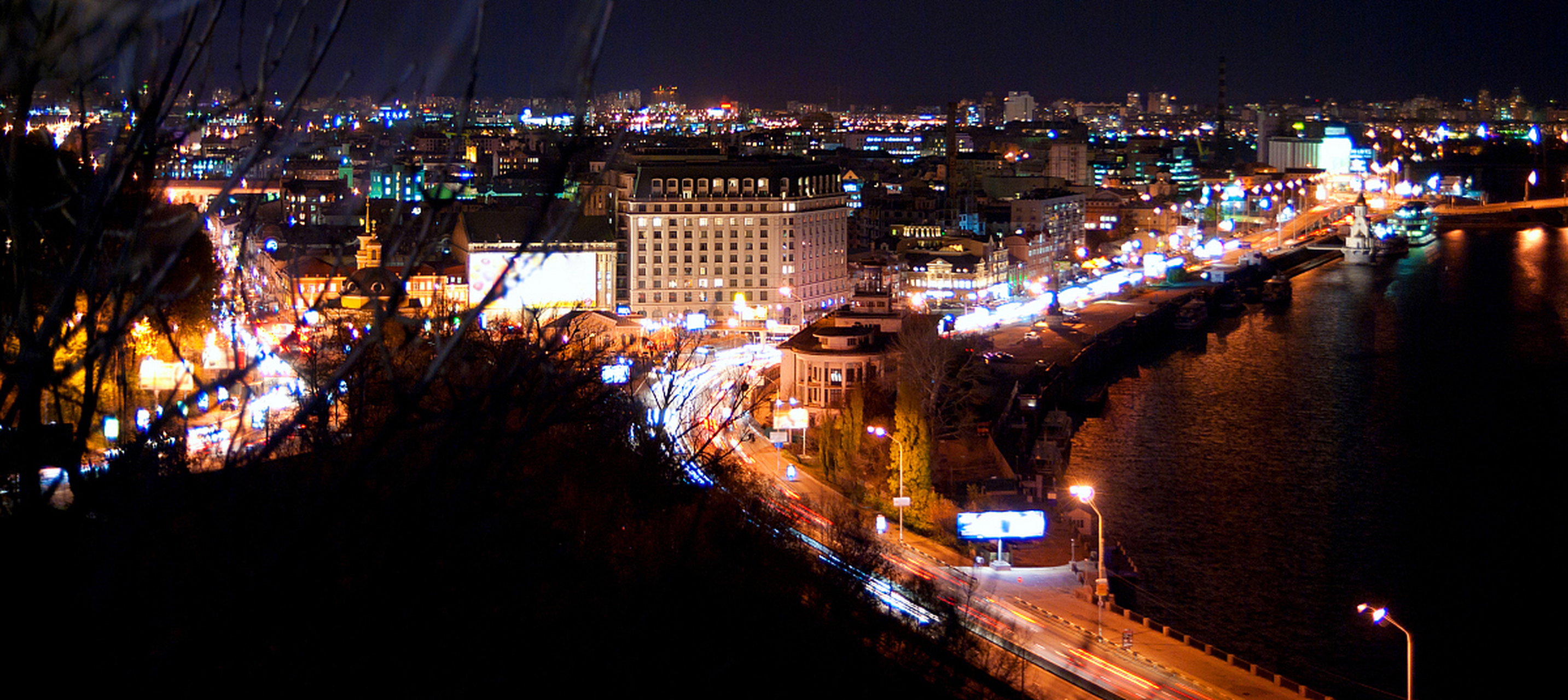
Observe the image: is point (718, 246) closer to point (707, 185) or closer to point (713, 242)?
point (713, 242)

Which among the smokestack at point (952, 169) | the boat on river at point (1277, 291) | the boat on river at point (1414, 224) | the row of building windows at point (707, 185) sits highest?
the smokestack at point (952, 169)

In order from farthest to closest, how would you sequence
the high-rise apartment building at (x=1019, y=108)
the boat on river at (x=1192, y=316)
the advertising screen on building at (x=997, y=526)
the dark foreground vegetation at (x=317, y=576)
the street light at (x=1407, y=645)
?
the high-rise apartment building at (x=1019, y=108)
the boat on river at (x=1192, y=316)
the advertising screen on building at (x=997, y=526)
the street light at (x=1407, y=645)
the dark foreground vegetation at (x=317, y=576)

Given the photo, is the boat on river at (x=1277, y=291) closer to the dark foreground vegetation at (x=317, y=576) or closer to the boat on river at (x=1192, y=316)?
the boat on river at (x=1192, y=316)

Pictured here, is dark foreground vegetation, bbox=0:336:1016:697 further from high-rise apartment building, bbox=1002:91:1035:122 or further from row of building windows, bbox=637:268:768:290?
high-rise apartment building, bbox=1002:91:1035:122

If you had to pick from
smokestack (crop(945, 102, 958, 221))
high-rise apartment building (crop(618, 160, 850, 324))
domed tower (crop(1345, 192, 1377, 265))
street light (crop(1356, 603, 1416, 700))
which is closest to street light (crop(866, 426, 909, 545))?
street light (crop(1356, 603, 1416, 700))

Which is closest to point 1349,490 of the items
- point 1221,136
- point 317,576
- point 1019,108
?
point 317,576

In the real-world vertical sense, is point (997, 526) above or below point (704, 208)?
below

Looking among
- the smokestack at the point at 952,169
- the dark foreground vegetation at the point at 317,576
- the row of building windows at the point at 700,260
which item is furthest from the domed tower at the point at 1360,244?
the dark foreground vegetation at the point at 317,576
